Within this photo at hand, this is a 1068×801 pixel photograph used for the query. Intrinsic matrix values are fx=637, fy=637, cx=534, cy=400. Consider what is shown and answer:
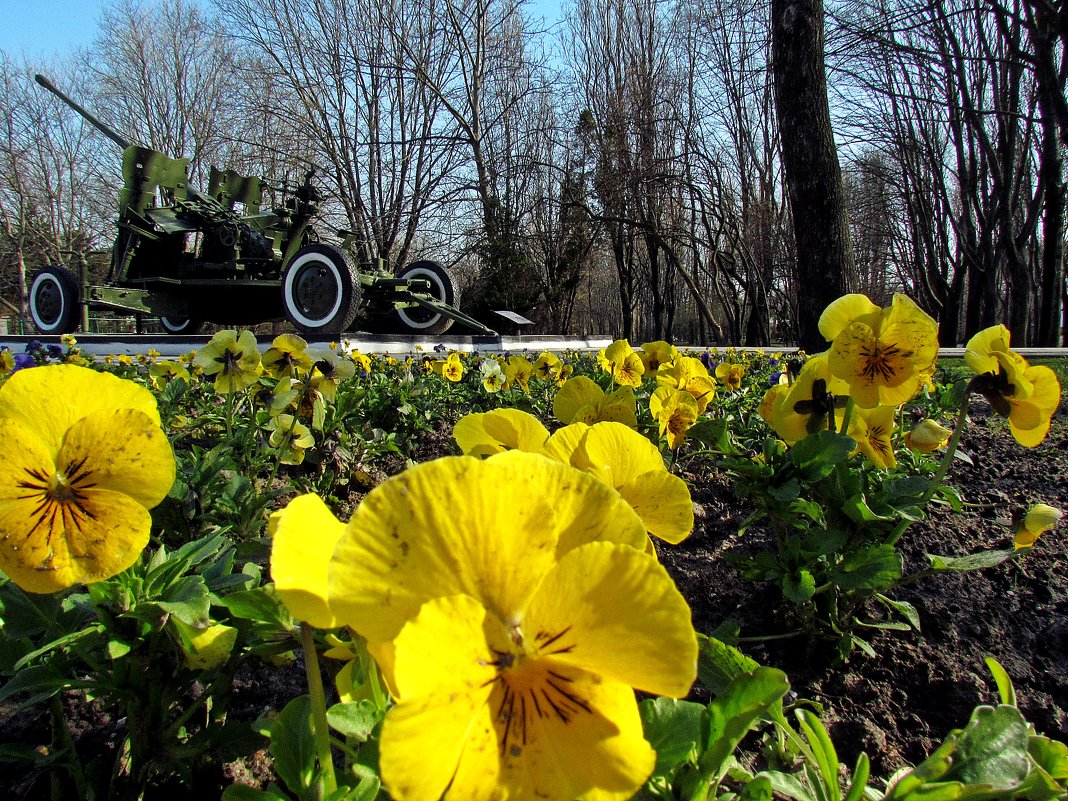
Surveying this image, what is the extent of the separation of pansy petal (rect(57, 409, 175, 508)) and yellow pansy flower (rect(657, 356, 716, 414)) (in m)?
1.41

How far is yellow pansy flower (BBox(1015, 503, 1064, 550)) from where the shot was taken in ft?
3.71

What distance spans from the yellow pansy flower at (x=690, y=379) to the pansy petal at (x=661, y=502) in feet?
4.02

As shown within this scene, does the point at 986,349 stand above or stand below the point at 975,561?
above

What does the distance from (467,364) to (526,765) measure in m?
4.78

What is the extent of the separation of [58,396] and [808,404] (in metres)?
1.19

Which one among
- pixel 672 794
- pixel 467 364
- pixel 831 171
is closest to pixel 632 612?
pixel 672 794

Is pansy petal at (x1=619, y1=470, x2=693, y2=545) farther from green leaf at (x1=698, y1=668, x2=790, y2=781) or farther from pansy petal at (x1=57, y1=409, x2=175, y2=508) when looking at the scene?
pansy petal at (x1=57, y1=409, x2=175, y2=508)

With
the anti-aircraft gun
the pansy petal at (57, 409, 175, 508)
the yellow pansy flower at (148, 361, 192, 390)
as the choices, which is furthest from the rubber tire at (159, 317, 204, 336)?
the pansy petal at (57, 409, 175, 508)

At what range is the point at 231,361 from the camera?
6.64ft

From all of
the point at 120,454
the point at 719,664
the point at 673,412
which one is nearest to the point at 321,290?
the point at 673,412

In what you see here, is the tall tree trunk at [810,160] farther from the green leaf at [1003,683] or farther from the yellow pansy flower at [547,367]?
the green leaf at [1003,683]

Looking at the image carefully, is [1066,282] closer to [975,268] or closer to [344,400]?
[975,268]

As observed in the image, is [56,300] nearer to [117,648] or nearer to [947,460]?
[117,648]

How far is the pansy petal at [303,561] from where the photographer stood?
14.6 inches
